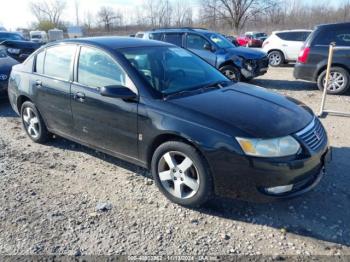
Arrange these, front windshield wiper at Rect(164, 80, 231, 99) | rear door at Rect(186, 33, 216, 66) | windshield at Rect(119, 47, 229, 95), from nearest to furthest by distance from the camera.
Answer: front windshield wiper at Rect(164, 80, 231, 99) < windshield at Rect(119, 47, 229, 95) < rear door at Rect(186, 33, 216, 66)

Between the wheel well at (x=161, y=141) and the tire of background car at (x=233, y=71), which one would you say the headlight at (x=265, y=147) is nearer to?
the wheel well at (x=161, y=141)

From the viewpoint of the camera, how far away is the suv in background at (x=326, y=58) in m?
8.09

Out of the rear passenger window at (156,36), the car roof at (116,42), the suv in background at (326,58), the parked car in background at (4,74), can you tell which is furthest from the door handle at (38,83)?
the suv in background at (326,58)

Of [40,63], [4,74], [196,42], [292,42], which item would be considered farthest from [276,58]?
[40,63]

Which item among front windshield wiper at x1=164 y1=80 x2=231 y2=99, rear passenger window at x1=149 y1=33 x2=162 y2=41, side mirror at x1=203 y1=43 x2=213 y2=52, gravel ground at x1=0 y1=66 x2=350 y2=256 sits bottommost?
gravel ground at x1=0 y1=66 x2=350 y2=256

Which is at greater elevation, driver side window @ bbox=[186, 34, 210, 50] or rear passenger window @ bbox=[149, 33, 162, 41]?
rear passenger window @ bbox=[149, 33, 162, 41]

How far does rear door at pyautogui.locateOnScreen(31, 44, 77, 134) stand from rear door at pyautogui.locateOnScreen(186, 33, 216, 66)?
5.61 meters

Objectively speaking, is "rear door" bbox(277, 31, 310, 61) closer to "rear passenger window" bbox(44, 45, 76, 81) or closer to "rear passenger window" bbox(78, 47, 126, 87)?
"rear passenger window" bbox(44, 45, 76, 81)

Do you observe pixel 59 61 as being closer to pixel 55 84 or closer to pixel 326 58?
pixel 55 84

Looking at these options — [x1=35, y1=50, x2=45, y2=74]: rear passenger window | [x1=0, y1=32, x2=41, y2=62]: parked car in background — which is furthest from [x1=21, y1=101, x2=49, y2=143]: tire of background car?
[x1=0, y1=32, x2=41, y2=62]: parked car in background

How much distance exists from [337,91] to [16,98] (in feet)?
23.9

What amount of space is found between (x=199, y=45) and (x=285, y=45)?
603 centimetres

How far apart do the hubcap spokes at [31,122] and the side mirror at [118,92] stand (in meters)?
2.16

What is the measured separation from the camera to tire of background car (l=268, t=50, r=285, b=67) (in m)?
14.4
